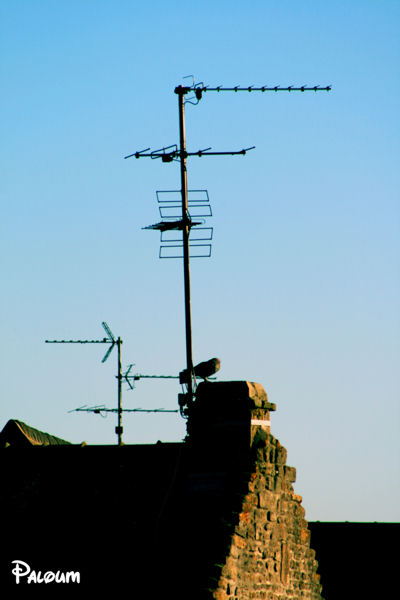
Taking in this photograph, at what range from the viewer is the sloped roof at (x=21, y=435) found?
24.1 m

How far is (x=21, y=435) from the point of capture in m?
24.6

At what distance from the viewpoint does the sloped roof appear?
24.1 metres

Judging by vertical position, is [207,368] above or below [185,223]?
below

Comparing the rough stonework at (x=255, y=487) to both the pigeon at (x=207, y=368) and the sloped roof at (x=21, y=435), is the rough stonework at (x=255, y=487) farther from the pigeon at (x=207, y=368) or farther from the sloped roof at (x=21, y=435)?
the sloped roof at (x=21, y=435)

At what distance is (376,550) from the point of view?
33.8m

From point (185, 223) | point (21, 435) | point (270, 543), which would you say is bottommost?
point (270, 543)

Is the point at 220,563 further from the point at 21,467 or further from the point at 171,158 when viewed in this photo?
the point at 171,158

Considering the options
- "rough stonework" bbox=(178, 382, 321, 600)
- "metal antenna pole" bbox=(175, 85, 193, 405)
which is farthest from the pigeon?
"rough stonework" bbox=(178, 382, 321, 600)

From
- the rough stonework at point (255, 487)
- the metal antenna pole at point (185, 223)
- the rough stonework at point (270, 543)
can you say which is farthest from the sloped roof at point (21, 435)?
the rough stonework at point (270, 543)

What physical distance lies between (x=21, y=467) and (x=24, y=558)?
7.17ft

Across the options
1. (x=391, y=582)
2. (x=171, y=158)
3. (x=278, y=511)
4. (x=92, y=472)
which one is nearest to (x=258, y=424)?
(x=278, y=511)

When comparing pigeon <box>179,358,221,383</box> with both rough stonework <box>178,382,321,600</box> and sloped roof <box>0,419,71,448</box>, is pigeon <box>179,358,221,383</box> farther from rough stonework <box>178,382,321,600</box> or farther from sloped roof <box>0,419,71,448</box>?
sloped roof <box>0,419,71,448</box>

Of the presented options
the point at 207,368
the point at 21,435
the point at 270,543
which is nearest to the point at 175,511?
the point at 270,543

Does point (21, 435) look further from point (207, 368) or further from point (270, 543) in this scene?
point (270, 543)
